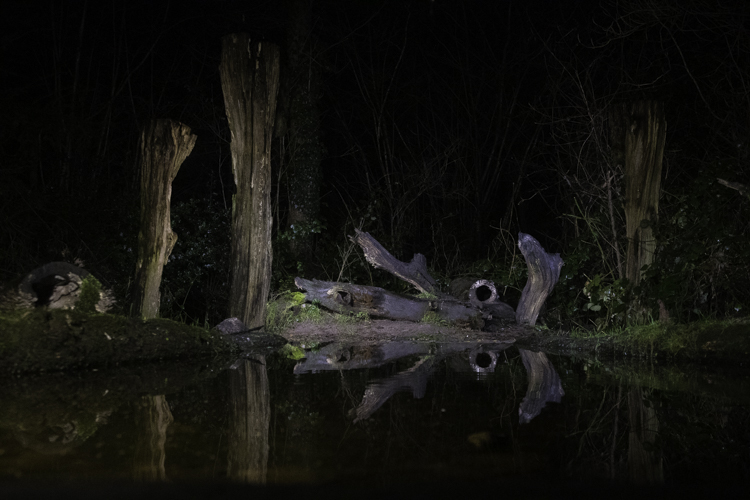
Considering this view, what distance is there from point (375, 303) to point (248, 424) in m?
6.49

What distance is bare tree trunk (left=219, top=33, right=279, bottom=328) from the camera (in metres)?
7.51

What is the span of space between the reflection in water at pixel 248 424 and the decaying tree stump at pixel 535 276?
203 inches

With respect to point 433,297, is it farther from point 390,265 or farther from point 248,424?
point 248,424

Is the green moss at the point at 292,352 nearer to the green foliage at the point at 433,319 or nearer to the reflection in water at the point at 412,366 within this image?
the reflection in water at the point at 412,366

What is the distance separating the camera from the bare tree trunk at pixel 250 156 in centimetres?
751

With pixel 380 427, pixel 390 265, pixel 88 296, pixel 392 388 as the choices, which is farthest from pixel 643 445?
pixel 390 265

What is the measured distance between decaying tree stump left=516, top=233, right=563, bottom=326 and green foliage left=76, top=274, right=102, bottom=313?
5.89 m

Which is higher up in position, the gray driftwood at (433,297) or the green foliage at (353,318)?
the gray driftwood at (433,297)

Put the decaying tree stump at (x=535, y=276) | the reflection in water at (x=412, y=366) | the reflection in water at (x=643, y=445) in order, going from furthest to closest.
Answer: the decaying tree stump at (x=535, y=276) → the reflection in water at (x=412, y=366) → the reflection in water at (x=643, y=445)

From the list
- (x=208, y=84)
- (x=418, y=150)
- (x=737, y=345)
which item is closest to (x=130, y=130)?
(x=208, y=84)

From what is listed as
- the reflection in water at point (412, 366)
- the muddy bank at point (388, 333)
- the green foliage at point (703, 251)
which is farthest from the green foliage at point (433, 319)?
the green foliage at point (703, 251)

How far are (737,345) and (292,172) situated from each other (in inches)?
381

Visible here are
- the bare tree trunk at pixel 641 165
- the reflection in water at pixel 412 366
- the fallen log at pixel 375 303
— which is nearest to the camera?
the reflection in water at pixel 412 366

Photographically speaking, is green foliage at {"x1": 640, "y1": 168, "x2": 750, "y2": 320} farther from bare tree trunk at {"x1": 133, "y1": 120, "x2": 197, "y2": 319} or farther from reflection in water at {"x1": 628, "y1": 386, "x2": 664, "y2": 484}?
bare tree trunk at {"x1": 133, "y1": 120, "x2": 197, "y2": 319}
